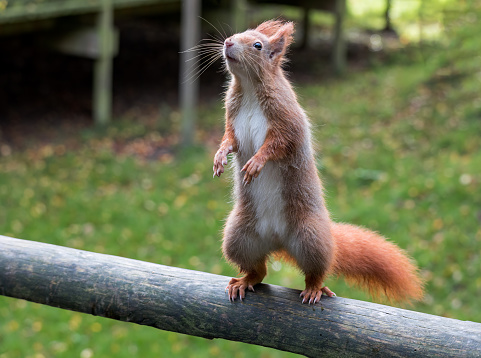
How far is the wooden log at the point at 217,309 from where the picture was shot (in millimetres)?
A: 2029

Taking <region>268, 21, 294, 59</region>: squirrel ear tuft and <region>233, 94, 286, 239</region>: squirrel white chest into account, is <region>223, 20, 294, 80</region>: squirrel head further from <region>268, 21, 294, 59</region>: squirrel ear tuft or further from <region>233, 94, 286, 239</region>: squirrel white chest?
<region>233, 94, 286, 239</region>: squirrel white chest

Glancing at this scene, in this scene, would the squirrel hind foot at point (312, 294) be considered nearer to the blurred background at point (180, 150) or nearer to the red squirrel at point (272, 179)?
the red squirrel at point (272, 179)

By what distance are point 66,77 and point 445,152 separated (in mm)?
6526

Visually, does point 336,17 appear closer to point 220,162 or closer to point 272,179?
point 272,179

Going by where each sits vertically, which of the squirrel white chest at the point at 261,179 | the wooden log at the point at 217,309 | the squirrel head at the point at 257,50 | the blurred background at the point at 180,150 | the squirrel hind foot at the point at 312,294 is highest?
the squirrel head at the point at 257,50

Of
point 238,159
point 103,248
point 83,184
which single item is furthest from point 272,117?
point 83,184

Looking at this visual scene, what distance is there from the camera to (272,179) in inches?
89.4

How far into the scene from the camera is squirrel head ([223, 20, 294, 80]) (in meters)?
2.15

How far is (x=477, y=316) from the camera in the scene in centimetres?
436

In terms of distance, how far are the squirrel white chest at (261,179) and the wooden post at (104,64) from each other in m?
6.50

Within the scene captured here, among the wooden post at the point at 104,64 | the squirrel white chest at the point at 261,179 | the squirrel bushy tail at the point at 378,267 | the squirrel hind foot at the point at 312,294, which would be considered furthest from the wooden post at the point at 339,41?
the squirrel hind foot at the point at 312,294

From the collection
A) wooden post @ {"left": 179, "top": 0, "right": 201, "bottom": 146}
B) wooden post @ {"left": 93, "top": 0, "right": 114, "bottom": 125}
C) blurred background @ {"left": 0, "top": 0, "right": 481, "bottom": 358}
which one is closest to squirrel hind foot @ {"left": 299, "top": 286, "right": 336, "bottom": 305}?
blurred background @ {"left": 0, "top": 0, "right": 481, "bottom": 358}

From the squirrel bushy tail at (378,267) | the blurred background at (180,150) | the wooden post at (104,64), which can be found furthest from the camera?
the wooden post at (104,64)

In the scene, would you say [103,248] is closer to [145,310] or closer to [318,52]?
[145,310]
